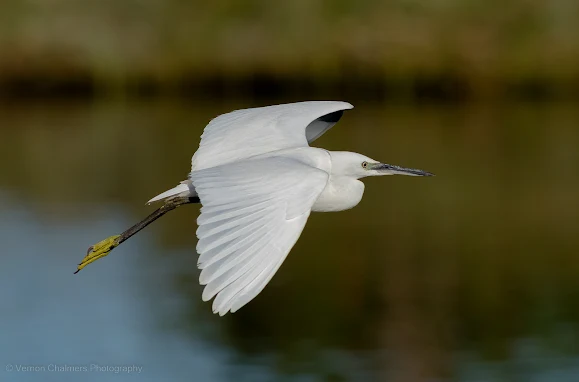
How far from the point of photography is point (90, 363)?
9734 millimetres

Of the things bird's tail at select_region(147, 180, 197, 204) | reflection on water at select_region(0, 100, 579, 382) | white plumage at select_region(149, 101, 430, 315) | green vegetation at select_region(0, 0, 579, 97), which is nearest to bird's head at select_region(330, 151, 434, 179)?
white plumage at select_region(149, 101, 430, 315)

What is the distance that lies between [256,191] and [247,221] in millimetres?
263

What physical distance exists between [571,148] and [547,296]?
20.7 ft

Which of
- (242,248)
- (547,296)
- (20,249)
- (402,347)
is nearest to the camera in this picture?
(242,248)

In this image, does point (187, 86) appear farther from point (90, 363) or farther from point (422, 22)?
point (90, 363)

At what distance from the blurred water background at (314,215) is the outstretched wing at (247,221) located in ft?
14.2

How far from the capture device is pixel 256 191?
17.0ft

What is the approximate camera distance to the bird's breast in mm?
6523

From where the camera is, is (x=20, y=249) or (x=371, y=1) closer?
(x=20, y=249)

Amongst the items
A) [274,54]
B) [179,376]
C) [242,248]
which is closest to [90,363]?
[179,376]

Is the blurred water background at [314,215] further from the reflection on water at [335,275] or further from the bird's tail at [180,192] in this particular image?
the bird's tail at [180,192]

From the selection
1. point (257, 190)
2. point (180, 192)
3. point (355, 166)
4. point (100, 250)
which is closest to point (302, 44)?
point (100, 250)

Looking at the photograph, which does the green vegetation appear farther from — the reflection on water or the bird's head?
the bird's head

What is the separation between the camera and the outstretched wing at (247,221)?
460cm
